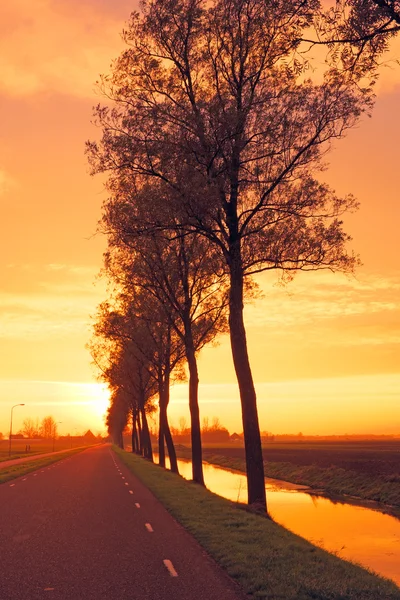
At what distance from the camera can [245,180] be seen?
2183 centimetres

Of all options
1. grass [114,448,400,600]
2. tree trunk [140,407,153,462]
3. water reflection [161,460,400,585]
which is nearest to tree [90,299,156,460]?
tree trunk [140,407,153,462]

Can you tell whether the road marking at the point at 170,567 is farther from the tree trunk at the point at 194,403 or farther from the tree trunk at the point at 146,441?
the tree trunk at the point at 146,441

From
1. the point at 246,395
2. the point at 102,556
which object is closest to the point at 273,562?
the point at 102,556

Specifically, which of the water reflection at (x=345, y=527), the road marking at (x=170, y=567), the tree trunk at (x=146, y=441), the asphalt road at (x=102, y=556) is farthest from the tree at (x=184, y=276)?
the tree trunk at (x=146, y=441)

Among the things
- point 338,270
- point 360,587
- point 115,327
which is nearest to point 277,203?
point 338,270

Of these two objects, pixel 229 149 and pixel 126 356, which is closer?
pixel 229 149

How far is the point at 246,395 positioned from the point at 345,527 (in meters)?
7.03

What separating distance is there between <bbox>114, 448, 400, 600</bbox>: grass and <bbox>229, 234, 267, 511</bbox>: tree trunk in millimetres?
1550

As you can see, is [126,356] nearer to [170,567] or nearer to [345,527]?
[345,527]

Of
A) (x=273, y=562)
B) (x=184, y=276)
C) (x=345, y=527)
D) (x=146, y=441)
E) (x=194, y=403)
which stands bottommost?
(x=345, y=527)

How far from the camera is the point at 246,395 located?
71.3 feet

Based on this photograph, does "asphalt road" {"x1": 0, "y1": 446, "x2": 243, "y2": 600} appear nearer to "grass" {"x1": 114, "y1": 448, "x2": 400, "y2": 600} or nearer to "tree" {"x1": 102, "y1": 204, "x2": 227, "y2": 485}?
"grass" {"x1": 114, "y1": 448, "x2": 400, "y2": 600}

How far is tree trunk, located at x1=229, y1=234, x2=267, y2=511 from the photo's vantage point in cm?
2164

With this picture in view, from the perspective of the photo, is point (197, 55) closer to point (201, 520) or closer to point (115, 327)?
point (201, 520)
